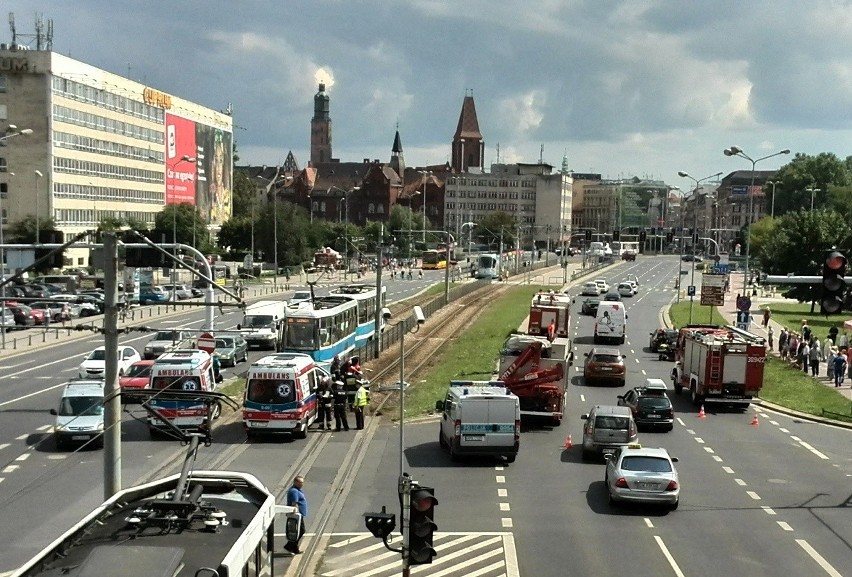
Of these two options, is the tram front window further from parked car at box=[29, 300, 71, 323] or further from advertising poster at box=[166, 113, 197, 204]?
advertising poster at box=[166, 113, 197, 204]

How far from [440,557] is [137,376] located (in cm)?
2001

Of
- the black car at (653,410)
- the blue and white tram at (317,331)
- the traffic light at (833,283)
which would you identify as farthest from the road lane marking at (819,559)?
the blue and white tram at (317,331)

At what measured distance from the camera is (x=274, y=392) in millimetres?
30375

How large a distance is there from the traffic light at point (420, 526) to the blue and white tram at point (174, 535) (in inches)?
72.6

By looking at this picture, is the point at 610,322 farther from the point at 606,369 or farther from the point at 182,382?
the point at 182,382

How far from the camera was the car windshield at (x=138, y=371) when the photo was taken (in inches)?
1435

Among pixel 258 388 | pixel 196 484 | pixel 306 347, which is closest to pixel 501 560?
pixel 196 484

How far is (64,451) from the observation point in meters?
28.3

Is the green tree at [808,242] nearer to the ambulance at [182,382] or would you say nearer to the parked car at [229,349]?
the parked car at [229,349]

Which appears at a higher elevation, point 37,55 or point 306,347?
point 37,55

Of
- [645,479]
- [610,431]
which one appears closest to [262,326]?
[610,431]

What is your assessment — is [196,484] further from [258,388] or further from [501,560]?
[258,388]

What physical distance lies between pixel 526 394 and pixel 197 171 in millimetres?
116010

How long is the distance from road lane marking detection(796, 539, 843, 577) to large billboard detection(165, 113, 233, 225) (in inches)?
4693
